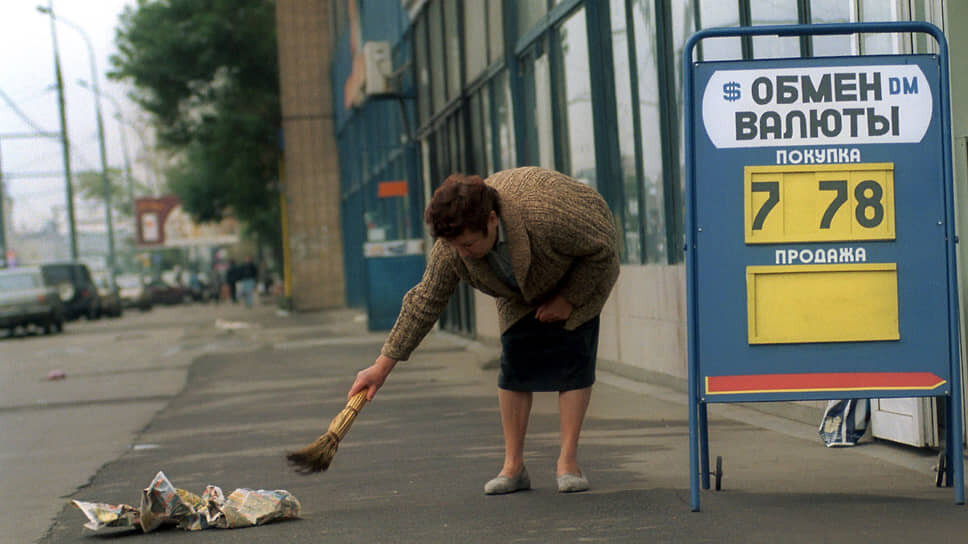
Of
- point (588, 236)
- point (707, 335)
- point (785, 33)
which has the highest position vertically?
point (785, 33)

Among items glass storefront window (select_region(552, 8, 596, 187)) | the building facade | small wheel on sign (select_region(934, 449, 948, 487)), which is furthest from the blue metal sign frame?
glass storefront window (select_region(552, 8, 596, 187))

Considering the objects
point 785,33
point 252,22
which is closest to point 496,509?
point 785,33

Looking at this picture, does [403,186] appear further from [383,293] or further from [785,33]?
[785,33]

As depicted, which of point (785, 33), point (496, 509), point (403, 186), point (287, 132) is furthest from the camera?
point (287, 132)

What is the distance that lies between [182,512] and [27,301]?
29.3 metres

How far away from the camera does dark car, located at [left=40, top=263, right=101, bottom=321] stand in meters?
41.9

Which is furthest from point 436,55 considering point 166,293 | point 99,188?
point 99,188

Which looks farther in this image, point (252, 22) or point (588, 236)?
point (252, 22)

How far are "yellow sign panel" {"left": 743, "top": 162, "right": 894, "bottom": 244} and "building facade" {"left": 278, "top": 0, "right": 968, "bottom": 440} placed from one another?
1.20m

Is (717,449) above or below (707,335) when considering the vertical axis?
below

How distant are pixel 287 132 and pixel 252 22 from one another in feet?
23.9

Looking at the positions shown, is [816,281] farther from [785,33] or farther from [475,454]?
[475,454]

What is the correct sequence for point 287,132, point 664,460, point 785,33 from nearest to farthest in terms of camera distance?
point 785,33 → point 664,460 → point 287,132

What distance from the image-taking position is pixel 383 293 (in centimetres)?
2175
